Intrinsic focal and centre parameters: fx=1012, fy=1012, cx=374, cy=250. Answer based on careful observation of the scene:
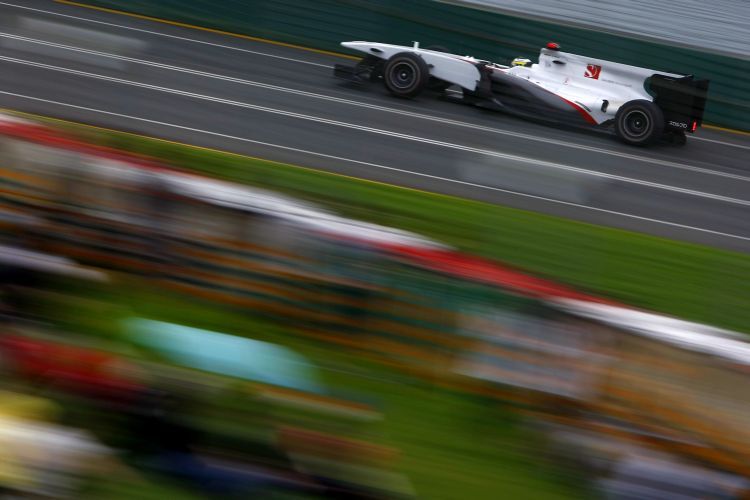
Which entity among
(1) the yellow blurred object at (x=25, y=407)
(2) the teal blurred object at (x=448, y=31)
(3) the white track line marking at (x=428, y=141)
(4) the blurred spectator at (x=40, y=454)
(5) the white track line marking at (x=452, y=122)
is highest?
(2) the teal blurred object at (x=448, y=31)

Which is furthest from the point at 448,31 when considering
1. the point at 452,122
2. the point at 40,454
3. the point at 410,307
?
the point at 40,454

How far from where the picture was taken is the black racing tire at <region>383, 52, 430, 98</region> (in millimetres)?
14836

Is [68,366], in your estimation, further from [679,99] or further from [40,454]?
[679,99]

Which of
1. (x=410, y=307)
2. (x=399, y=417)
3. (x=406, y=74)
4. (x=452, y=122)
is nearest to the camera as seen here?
(x=399, y=417)

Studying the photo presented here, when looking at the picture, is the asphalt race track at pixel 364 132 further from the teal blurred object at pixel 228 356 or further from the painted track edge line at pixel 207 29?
the teal blurred object at pixel 228 356

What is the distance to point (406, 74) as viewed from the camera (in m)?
15.0

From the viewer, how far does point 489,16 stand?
18969mm

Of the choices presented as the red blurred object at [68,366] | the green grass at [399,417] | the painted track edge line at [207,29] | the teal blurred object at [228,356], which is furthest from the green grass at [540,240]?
the painted track edge line at [207,29]

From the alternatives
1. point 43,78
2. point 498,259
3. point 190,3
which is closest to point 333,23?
point 190,3

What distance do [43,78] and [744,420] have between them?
10.8 metres

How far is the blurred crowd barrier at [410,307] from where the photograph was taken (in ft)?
15.7

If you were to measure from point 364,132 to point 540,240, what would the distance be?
472cm

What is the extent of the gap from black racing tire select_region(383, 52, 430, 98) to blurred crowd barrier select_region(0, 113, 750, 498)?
8574mm

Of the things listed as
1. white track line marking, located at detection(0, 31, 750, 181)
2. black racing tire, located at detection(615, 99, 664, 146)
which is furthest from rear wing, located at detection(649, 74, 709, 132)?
white track line marking, located at detection(0, 31, 750, 181)
